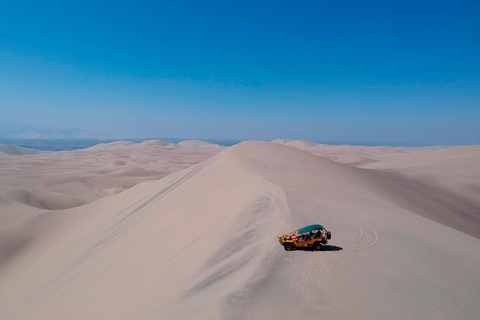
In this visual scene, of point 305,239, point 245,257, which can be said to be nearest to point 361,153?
point 305,239

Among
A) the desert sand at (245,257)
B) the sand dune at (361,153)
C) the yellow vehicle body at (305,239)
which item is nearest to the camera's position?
the desert sand at (245,257)

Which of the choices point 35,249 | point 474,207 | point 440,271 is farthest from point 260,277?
point 474,207

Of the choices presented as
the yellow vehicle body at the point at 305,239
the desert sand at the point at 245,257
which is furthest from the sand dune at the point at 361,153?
the yellow vehicle body at the point at 305,239

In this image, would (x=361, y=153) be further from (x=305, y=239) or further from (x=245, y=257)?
(x=245, y=257)

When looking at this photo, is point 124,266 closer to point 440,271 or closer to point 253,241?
point 253,241

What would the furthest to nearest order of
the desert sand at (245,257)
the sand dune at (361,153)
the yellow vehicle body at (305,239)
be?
the sand dune at (361,153) < the yellow vehicle body at (305,239) < the desert sand at (245,257)

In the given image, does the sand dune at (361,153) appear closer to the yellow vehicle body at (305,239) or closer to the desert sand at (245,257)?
the desert sand at (245,257)

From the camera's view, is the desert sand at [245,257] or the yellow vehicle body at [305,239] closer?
the desert sand at [245,257]

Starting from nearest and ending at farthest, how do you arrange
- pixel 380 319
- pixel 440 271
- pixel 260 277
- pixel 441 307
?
1. pixel 380 319
2. pixel 441 307
3. pixel 260 277
4. pixel 440 271

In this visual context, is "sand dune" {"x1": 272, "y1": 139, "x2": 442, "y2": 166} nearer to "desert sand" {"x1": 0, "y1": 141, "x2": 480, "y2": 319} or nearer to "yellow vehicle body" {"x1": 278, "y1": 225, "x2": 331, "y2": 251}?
"desert sand" {"x1": 0, "y1": 141, "x2": 480, "y2": 319}
